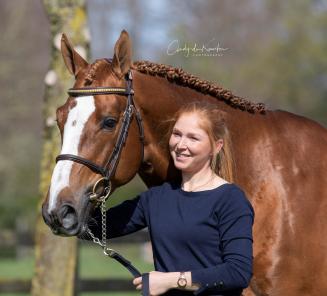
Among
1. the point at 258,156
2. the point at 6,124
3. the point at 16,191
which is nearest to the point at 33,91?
the point at 6,124

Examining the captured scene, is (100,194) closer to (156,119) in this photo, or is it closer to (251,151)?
(156,119)

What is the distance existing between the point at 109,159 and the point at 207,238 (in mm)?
922

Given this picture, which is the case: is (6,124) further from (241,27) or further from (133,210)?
(133,210)

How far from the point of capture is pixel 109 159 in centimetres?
431

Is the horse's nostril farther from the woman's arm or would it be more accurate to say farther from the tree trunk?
the tree trunk

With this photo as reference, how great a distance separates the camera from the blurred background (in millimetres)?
25891

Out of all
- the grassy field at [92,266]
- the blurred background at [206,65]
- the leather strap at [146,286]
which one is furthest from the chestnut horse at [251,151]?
the blurred background at [206,65]

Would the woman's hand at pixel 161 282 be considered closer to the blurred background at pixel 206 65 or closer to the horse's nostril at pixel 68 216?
the horse's nostril at pixel 68 216

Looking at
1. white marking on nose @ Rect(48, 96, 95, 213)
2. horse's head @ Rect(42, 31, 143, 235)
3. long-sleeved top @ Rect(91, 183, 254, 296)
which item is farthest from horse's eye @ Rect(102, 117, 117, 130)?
long-sleeved top @ Rect(91, 183, 254, 296)

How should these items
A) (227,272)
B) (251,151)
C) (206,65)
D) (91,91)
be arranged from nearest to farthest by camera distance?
(227,272), (91,91), (251,151), (206,65)

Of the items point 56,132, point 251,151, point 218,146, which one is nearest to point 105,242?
point 218,146

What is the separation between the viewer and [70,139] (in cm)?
412

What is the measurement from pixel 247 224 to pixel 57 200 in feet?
3.28

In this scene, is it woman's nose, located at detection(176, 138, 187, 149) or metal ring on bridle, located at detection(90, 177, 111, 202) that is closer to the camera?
woman's nose, located at detection(176, 138, 187, 149)
